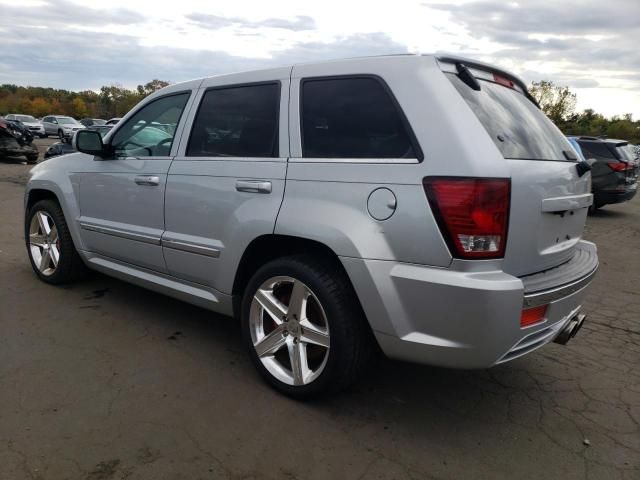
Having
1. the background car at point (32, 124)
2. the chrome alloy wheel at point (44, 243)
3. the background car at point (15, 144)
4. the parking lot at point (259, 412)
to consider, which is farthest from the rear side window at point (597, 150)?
the background car at point (32, 124)

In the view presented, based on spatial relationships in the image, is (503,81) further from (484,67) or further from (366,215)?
(366,215)

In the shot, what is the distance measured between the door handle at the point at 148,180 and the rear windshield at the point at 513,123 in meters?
2.06

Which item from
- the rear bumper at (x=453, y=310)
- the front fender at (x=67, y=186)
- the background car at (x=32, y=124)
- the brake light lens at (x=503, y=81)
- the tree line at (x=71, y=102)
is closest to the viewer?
the rear bumper at (x=453, y=310)

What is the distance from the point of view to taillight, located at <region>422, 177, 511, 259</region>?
7.53 ft

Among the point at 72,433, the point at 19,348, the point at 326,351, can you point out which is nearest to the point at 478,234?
the point at 326,351

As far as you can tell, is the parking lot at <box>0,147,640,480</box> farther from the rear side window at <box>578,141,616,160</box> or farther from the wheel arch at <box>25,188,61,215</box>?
the rear side window at <box>578,141,616,160</box>

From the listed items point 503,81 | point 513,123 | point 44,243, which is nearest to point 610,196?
point 503,81

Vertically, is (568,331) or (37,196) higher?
(37,196)

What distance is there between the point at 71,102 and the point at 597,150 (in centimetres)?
8523

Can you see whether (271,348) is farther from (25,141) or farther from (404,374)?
(25,141)

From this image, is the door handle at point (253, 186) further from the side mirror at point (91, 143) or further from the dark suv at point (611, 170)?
the dark suv at point (611, 170)

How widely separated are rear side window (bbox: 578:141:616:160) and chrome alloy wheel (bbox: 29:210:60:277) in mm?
10835

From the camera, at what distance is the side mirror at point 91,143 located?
404cm

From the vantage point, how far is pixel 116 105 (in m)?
75.8
